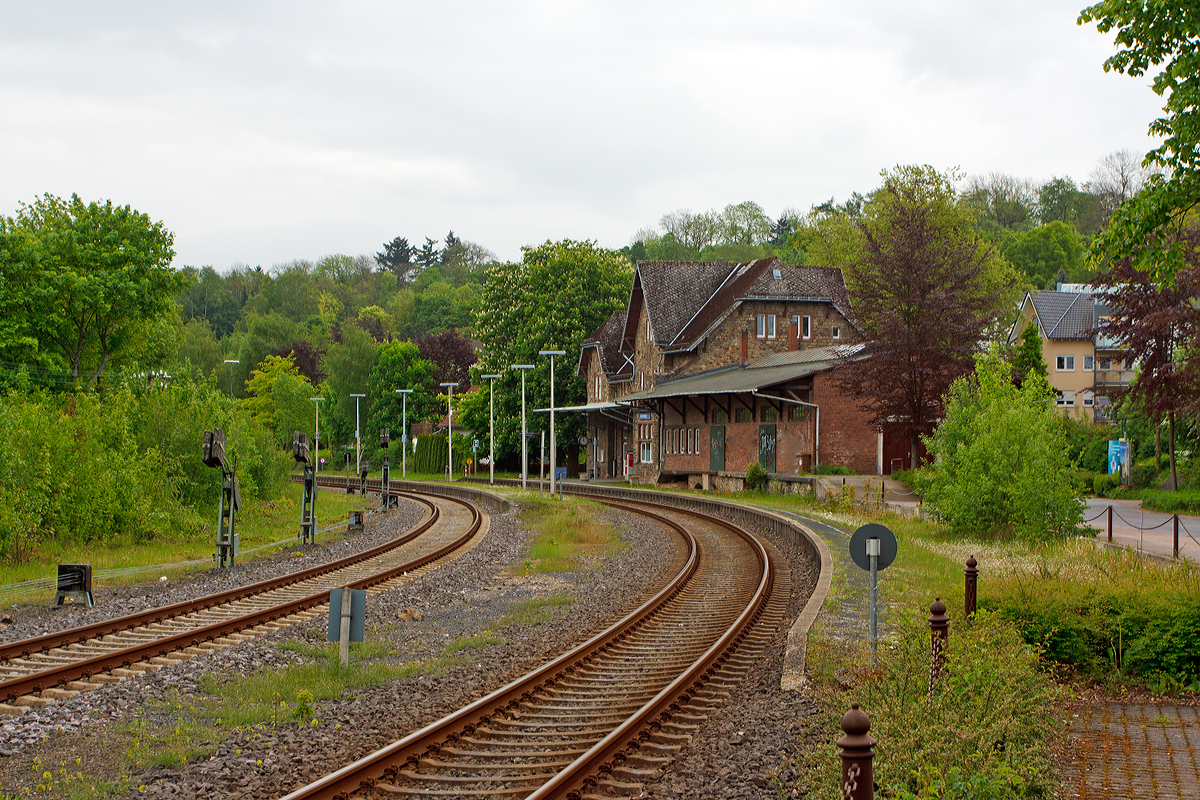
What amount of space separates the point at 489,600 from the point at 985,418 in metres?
11.8

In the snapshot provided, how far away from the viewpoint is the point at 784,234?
12019 centimetres

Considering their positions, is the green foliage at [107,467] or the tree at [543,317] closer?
the green foliage at [107,467]

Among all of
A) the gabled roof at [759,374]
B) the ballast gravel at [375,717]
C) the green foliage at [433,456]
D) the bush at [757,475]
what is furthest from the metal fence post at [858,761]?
the green foliage at [433,456]

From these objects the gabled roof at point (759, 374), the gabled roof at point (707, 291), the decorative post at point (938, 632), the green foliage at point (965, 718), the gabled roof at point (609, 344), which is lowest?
the green foliage at point (965, 718)

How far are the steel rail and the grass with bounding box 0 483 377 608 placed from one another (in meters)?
2.42

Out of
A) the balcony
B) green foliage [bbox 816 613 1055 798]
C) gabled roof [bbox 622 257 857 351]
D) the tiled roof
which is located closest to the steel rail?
green foliage [bbox 816 613 1055 798]

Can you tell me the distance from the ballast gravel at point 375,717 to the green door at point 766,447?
86.7 ft

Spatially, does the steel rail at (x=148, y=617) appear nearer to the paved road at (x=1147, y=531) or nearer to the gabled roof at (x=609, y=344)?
the paved road at (x=1147, y=531)

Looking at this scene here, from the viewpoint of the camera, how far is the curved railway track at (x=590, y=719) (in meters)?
7.18

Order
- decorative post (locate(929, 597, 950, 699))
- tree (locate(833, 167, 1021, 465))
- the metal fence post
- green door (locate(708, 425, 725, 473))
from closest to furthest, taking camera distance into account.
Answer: the metal fence post
decorative post (locate(929, 597, 950, 699))
tree (locate(833, 167, 1021, 465))
green door (locate(708, 425, 725, 473))

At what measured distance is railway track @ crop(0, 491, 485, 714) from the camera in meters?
9.93

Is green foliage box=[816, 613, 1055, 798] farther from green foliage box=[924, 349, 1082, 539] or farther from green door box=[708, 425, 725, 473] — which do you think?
green door box=[708, 425, 725, 473]

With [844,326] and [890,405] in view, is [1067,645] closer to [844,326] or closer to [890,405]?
[890,405]

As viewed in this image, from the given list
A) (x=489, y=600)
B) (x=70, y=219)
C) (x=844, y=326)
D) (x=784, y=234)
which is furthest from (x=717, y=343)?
(x=784, y=234)
